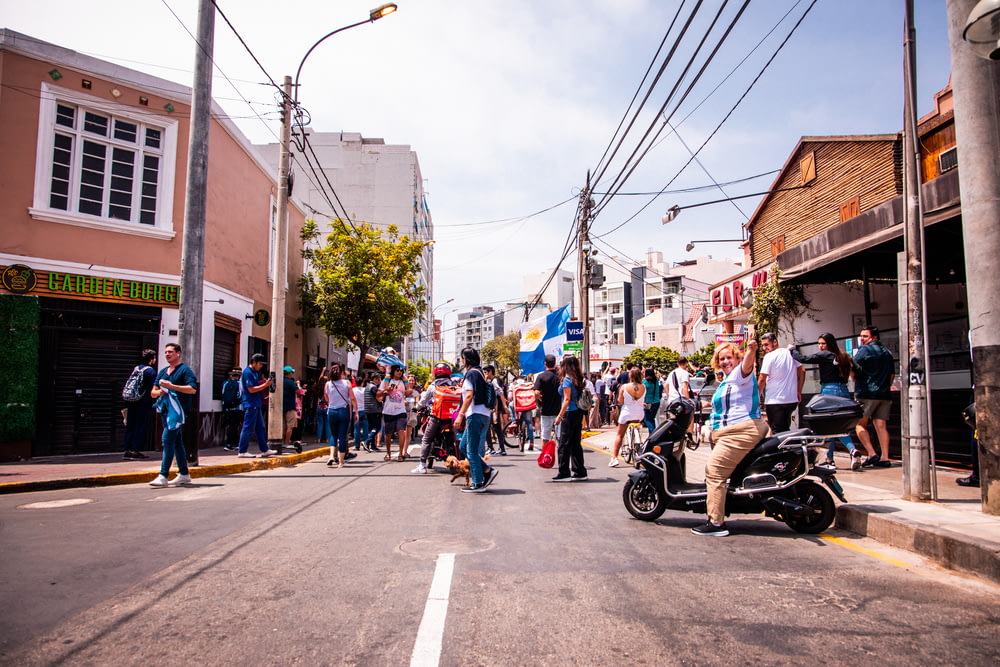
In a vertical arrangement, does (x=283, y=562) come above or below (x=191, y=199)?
below

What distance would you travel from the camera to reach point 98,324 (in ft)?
43.8

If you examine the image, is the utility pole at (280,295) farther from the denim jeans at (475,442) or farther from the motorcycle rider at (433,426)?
the denim jeans at (475,442)

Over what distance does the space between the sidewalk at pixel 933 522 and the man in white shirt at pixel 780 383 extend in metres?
1.02

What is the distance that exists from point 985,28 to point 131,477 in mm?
11216

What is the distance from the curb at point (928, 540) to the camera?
14.8ft

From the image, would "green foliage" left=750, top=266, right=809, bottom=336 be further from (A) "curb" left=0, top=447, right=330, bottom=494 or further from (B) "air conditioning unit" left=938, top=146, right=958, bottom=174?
→ (A) "curb" left=0, top=447, right=330, bottom=494

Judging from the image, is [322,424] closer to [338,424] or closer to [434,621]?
[338,424]

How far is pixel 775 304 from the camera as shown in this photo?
1555 centimetres

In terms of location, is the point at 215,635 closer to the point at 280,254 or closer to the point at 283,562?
the point at 283,562

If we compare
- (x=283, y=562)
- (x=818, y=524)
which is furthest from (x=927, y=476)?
(x=283, y=562)

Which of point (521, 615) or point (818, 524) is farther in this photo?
point (818, 524)

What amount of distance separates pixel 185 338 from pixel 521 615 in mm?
9335

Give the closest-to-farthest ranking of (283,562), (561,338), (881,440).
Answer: (283,562) → (881,440) → (561,338)

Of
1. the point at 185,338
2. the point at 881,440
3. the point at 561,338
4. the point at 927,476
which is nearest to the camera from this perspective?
the point at 927,476
